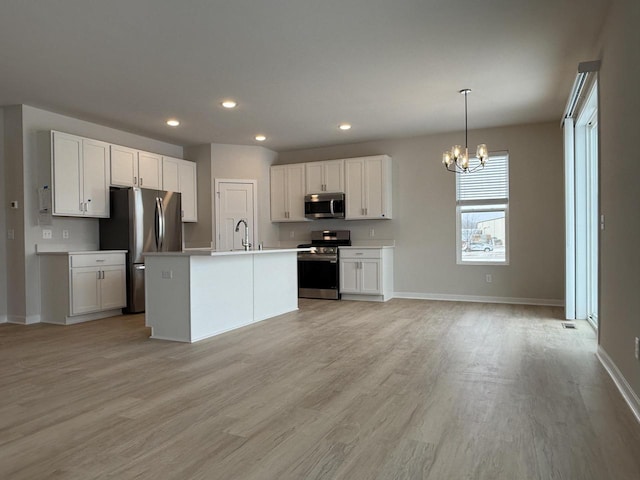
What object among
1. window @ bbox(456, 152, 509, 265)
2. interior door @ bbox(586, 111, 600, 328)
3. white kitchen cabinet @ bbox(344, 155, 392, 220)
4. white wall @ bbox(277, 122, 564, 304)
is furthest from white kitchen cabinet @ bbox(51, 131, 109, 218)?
interior door @ bbox(586, 111, 600, 328)

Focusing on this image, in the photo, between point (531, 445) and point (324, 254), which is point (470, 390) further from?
point (324, 254)

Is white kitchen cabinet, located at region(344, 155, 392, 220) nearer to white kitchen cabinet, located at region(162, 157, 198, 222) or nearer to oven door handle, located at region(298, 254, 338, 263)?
oven door handle, located at region(298, 254, 338, 263)

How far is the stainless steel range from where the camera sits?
7188 millimetres

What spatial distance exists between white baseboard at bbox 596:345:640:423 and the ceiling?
2534 millimetres

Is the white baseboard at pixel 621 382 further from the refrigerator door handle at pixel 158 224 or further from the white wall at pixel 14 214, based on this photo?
the white wall at pixel 14 214

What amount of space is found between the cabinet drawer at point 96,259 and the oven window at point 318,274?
2.84 meters

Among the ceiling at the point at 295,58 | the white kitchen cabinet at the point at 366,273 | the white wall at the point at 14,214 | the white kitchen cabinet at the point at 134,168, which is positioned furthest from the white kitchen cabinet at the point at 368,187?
the white wall at the point at 14,214

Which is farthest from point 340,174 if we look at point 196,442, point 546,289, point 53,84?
point 196,442

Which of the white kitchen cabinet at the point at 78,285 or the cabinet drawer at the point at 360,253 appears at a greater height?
the cabinet drawer at the point at 360,253

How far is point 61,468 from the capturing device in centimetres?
196

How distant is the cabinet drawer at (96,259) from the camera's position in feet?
17.5

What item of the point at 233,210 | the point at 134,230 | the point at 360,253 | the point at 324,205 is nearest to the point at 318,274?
the point at 360,253

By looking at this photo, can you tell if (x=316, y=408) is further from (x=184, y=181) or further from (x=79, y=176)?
(x=184, y=181)

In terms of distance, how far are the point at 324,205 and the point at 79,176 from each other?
3.62 m
